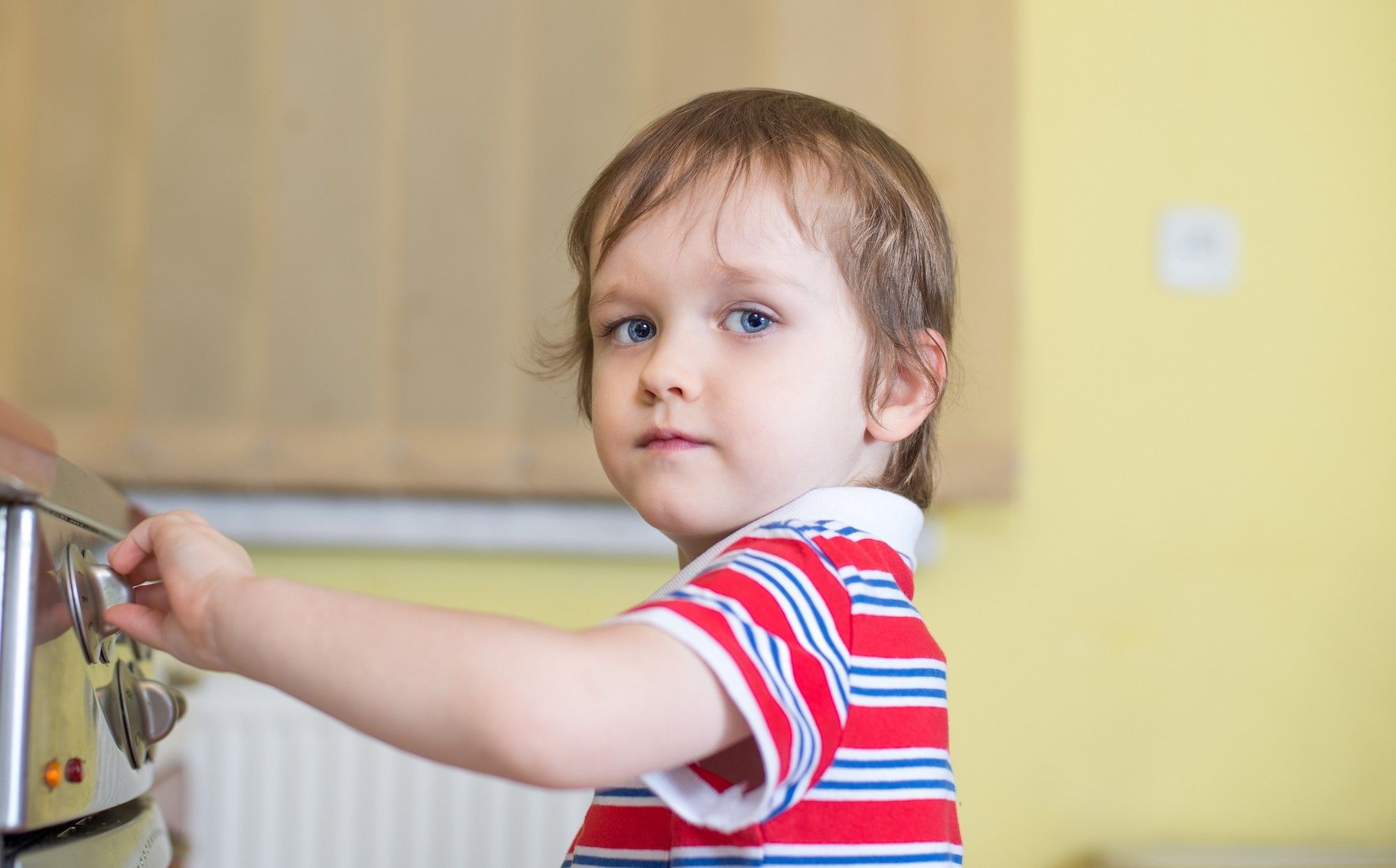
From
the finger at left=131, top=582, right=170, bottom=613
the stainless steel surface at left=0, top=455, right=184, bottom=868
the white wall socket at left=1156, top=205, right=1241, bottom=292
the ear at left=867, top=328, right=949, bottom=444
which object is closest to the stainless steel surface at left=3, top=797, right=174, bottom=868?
the stainless steel surface at left=0, top=455, right=184, bottom=868

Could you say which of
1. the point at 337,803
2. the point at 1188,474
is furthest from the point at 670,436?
the point at 1188,474

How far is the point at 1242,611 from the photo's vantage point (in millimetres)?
1621

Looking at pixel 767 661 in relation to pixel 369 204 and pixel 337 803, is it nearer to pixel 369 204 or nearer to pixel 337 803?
pixel 337 803

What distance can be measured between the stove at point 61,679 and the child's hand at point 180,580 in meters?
0.02

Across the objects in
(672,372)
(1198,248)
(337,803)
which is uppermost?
(1198,248)

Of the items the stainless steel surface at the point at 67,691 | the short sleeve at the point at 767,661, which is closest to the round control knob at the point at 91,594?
the stainless steel surface at the point at 67,691

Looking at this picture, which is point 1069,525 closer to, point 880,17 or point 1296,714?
point 1296,714

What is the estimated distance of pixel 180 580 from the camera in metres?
0.53

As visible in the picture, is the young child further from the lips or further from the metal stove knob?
the metal stove knob

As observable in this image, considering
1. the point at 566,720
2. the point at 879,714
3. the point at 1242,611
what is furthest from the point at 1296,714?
the point at 566,720

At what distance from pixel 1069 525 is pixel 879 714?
109 cm

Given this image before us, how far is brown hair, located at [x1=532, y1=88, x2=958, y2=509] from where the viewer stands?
71 centimetres

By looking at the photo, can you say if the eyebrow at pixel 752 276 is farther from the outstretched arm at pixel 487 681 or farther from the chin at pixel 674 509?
the outstretched arm at pixel 487 681

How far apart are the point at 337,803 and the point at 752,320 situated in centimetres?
99
